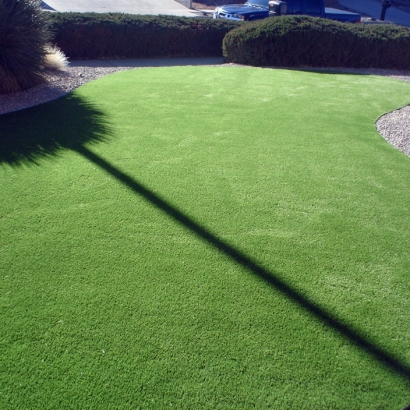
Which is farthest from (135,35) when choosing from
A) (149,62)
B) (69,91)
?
(69,91)

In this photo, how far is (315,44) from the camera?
40.4 ft

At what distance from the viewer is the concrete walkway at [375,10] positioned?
30.6 m

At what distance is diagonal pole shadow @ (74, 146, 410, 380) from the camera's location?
9.77 ft

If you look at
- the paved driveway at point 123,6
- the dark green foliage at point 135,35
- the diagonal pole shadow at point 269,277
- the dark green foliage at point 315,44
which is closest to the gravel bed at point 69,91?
the dark green foliage at point 135,35

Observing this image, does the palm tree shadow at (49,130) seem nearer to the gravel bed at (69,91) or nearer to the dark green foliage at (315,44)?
the gravel bed at (69,91)

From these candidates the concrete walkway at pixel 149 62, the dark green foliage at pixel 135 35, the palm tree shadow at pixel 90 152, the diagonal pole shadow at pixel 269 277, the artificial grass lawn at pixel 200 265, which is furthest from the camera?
the dark green foliage at pixel 135 35

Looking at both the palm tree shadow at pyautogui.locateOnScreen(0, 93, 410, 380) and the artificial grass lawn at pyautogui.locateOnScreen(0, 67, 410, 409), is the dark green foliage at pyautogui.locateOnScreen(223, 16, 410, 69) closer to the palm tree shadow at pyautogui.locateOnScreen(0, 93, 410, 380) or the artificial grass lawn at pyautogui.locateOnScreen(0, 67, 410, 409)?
the artificial grass lawn at pyautogui.locateOnScreen(0, 67, 410, 409)

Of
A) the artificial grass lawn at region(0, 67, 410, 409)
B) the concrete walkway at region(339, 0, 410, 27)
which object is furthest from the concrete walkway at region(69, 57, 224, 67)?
the concrete walkway at region(339, 0, 410, 27)

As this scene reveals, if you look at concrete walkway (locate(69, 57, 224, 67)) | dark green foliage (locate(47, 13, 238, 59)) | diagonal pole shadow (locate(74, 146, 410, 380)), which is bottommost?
diagonal pole shadow (locate(74, 146, 410, 380))

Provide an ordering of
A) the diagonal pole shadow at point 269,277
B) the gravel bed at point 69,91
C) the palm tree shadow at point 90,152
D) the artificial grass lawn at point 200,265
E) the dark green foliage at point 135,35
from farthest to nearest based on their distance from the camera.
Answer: the dark green foliage at point 135,35 < the gravel bed at point 69,91 < the palm tree shadow at point 90,152 < the diagonal pole shadow at point 269,277 < the artificial grass lawn at point 200,265

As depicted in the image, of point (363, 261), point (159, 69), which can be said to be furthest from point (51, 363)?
point (159, 69)

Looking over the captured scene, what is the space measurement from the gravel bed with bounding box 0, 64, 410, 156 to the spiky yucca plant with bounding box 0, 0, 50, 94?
0.84 feet

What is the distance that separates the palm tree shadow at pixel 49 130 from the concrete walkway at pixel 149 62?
4342 millimetres

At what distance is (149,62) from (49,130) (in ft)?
23.1
